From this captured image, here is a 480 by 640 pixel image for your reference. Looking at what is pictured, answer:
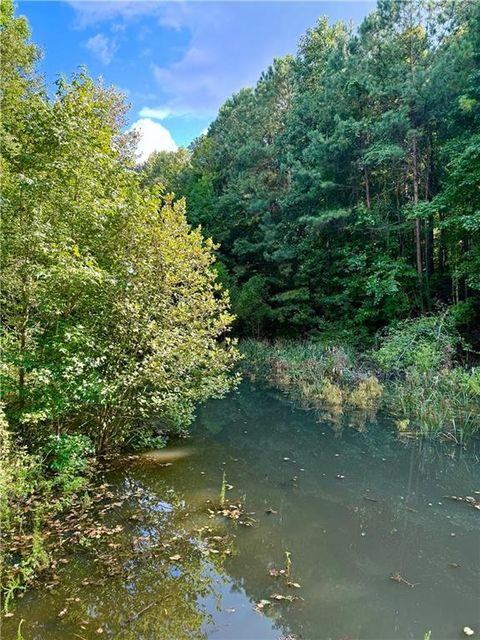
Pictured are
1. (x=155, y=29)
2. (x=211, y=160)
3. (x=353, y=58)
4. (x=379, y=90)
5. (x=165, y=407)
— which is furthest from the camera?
(x=211, y=160)

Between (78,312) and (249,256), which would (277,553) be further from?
(249,256)

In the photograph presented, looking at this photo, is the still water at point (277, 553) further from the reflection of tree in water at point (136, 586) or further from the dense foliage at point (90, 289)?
the dense foliage at point (90, 289)

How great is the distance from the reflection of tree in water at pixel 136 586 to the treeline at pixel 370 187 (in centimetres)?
1022

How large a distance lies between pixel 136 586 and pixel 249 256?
1810cm

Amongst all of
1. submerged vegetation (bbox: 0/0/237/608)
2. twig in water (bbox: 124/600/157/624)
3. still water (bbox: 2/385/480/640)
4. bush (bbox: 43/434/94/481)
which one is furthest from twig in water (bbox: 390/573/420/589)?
bush (bbox: 43/434/94/481)

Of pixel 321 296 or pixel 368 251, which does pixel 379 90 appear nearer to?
pixel 368 251

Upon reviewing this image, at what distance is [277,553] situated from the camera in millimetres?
3852

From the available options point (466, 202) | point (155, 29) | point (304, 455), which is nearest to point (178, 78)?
point (155, 29)

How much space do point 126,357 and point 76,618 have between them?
9.07 ft

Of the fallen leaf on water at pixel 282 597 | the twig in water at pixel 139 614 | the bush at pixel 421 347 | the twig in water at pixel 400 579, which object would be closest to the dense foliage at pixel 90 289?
the twig in water at pixel 139 614

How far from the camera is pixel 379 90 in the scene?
45.8 ft

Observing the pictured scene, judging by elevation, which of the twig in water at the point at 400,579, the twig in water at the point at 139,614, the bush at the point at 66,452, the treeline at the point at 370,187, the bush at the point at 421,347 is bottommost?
the twig in water at the point at 400,579

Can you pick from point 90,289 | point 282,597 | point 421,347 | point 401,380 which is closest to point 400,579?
point 282,597

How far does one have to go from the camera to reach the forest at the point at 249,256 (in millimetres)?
4281
